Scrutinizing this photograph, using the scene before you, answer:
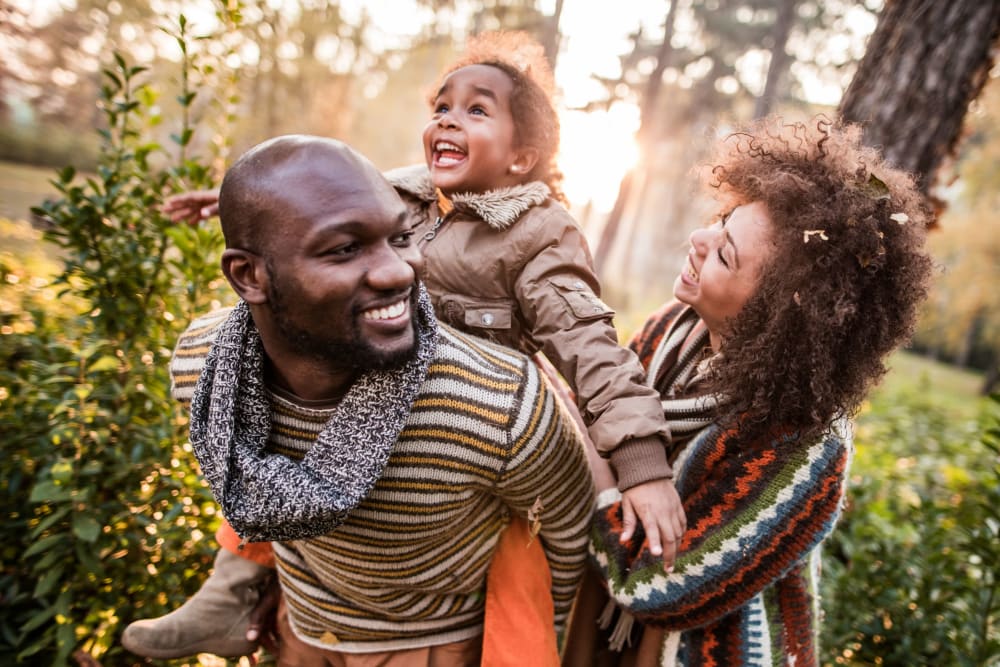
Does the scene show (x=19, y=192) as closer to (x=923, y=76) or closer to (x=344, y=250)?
(x=344, y=250)

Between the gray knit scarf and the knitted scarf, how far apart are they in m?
0.79

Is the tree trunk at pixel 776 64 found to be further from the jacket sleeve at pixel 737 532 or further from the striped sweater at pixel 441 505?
the striped sweater at pixel 441 505

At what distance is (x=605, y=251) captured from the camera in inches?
345

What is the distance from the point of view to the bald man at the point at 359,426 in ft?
3.87

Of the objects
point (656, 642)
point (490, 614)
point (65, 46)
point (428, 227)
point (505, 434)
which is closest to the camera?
point (505, 434)

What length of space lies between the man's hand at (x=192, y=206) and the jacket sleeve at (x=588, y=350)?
1.16m

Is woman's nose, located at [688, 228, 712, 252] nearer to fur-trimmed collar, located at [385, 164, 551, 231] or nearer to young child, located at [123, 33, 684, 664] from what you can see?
young child, located at [123, 33, 684, 664]

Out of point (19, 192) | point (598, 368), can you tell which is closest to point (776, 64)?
point (598, 368)

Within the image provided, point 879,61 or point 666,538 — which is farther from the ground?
point 879,61

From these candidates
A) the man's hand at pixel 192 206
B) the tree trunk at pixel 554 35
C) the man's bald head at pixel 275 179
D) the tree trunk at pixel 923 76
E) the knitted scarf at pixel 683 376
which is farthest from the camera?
the tree trunk at pixel 554 35

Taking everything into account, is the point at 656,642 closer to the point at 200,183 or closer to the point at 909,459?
the point at 200,183

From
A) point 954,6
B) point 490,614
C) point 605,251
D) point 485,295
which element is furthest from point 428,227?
point 605,251

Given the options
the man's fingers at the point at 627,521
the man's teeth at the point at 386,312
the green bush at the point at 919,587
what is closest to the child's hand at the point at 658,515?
the man's fingers at the point at 627,521

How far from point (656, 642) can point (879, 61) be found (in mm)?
2676
